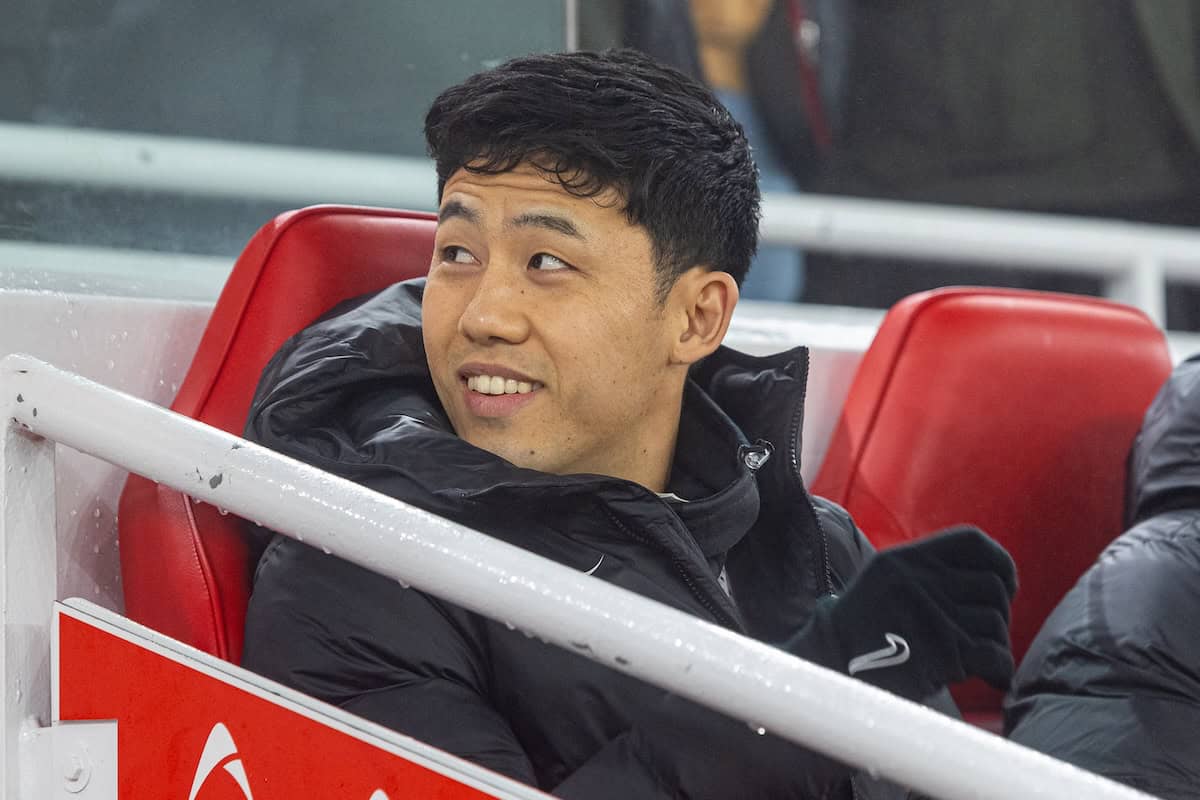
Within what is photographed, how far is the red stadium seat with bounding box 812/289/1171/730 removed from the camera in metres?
1.57

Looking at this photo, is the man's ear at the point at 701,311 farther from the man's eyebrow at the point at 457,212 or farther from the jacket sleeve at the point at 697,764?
the jacket sleeve at the point at 697,764

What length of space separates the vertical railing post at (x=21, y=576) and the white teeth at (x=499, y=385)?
301 mm

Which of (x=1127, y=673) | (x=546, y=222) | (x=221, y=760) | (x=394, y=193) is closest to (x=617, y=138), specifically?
(x=546, y=222)

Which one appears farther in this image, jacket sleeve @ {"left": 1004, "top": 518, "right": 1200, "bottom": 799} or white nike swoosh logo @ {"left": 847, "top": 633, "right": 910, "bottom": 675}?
jacket sleeve @ {"left": 1004, "top": 518, "right": 1200, "bottom": 799}

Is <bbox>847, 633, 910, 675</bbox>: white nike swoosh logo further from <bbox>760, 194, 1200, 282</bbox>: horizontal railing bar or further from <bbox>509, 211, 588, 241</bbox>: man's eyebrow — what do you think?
<bbox>760, 194, 1200, 282</bbox>: horizontal railing bar

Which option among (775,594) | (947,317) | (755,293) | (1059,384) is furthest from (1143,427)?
(755,293)

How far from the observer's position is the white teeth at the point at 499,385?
108 cm

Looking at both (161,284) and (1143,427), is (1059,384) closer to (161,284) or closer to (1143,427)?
(1143,427)

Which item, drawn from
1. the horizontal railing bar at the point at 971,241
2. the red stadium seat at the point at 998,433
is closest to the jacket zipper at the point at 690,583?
the red stadium seat at the point at 998,433

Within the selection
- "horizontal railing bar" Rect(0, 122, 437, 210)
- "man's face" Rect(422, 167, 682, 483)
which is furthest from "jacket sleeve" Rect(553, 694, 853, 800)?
"horizontal railing bar" Rect(0, 122, 437, 210)

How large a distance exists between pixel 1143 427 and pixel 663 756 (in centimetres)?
85

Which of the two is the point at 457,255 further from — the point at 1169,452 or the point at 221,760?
the point at 1169,452

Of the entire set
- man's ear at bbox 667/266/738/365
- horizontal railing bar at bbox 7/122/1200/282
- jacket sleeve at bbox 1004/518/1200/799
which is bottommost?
jacket sleeve at bbox 1004/518/1200/799

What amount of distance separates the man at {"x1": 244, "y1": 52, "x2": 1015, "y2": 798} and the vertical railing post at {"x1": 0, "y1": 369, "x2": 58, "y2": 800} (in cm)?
14
